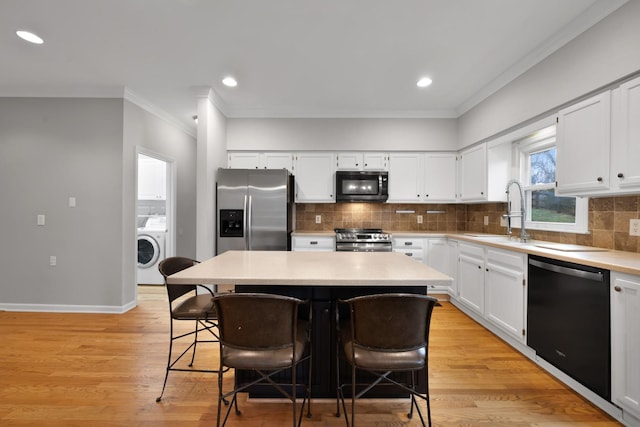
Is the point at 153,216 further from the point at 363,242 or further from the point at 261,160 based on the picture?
the point at 363,242

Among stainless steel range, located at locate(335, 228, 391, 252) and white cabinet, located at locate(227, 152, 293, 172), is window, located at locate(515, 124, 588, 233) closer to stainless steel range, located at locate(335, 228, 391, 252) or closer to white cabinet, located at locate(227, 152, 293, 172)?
stainless steel range, located at locate(335, 228, 391, 252)

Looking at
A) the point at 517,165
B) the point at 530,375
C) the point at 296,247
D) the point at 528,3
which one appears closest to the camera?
the point at 528,3

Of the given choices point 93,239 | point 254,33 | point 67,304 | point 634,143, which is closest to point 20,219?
point 93,239

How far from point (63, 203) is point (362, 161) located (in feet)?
12.5

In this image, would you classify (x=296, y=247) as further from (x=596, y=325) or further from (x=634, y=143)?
(x=634, y=143)

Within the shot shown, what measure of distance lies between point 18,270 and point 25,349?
1468 millimetres

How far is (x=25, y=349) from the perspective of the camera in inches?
97.9

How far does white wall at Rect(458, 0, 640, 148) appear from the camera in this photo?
5.98 feet

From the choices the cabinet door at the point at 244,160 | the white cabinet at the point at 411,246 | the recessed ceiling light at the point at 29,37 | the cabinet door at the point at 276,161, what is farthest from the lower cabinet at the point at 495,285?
the recessed ceiling light at the point at 29,37

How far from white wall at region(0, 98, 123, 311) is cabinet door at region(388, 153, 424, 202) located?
352 centimetres

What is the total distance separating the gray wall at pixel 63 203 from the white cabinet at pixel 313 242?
6.73ft

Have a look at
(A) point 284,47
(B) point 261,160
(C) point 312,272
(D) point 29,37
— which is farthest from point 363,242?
(D) point 29,37

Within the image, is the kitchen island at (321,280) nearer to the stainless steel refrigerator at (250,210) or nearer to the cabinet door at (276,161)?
the stainless steel refrigerator at (250,210)

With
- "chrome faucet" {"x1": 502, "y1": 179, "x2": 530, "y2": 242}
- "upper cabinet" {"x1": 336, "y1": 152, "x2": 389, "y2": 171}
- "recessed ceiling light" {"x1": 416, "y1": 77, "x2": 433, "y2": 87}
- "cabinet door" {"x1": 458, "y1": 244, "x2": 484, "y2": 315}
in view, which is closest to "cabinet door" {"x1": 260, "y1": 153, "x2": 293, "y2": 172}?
"upper cabinet" {"x1": 336, "y1": 152, "x2": 389, "y2": 171}
